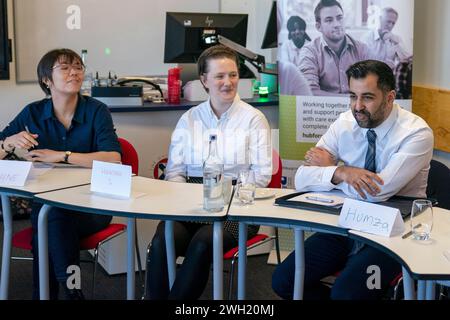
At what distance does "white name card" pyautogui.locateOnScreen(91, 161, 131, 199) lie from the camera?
113 inches

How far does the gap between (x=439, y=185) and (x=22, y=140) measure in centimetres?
184

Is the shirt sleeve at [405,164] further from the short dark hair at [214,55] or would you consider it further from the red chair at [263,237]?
the short dark hair at [214,55]

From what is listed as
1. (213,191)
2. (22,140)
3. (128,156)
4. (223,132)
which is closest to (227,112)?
(223,132)

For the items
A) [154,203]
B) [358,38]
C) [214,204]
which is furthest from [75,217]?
[358,38]

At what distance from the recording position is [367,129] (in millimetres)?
2973

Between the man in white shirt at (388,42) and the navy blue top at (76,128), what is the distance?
154cm

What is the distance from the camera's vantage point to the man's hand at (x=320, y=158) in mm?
3033

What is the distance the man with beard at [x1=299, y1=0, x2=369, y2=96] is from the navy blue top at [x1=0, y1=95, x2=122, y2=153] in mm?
1268

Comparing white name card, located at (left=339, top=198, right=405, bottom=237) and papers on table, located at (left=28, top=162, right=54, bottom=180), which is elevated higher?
papers on table, located at (left=28, top=162, right=54, bottom=180)

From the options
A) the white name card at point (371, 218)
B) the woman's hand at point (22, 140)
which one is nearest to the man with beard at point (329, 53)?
the woman's hand at point (22, 140)

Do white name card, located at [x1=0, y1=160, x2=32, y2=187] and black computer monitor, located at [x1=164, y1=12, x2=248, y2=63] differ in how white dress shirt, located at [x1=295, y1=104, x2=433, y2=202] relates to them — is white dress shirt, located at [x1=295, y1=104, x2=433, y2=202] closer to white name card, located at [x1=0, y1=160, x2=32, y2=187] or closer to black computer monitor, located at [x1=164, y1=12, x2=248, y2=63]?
white name card, located at [x1=0, y1=160, x2=32, y2=187]

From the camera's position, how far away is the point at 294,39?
13.7ft

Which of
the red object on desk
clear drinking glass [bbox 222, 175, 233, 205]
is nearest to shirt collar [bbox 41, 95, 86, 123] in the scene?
the red object on desk
